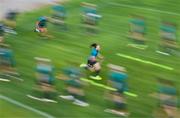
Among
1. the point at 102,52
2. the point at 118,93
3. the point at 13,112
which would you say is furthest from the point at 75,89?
the point at 102,52

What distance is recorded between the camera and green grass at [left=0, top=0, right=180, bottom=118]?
1584 centimetres

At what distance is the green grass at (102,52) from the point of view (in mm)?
15836

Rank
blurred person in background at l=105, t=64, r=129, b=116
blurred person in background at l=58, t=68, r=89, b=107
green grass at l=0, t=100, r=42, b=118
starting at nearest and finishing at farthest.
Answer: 1. blurred person in background at l=105, t=64, r=129, b=116
2. green grass at l=0, t=100, r=42, b=118
3. blurred person in background at l=58, t=68, r=89, b=107

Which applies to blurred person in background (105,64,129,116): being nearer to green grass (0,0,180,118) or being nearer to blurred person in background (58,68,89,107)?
green grass (0,0,180,118)

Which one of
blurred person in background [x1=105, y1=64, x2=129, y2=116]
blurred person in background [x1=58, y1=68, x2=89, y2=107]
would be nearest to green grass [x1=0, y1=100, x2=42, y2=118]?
blurred person in background [x1=58, y1=68, x2=89, y2=107]

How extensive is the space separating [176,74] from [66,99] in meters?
4.40

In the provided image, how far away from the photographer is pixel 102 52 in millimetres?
19469

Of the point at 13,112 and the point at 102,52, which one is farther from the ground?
the point at 102,52

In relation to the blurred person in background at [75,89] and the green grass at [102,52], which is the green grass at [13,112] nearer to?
the green grass at [102,52]

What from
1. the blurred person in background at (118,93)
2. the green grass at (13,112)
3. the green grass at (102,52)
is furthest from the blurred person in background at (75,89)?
the green grass at (13,112)

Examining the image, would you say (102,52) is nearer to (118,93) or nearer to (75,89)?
(75,89)

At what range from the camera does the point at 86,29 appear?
854 inches

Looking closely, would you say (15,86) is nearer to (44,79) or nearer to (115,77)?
(44,79)

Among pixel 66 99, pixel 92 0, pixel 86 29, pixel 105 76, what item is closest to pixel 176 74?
pixel 105 76
